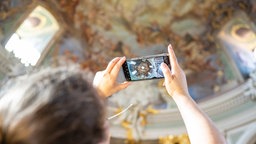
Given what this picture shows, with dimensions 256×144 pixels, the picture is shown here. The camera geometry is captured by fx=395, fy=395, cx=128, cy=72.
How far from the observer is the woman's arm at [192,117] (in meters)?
1.40

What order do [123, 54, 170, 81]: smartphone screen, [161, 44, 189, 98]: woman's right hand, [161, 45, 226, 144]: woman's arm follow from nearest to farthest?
[161, 45, 226, 144]: woman's arm, [161, 44, 189, 98]: woman's right hand, [123, 54, 170, 81]: smartphone screen

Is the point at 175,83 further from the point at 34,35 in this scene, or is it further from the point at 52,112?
the point at 34,35

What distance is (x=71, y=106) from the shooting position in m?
0.91

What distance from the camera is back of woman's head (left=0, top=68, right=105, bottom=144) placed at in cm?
87

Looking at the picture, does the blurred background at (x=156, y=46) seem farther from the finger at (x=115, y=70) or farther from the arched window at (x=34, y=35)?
the finger at (x=115, y=70)

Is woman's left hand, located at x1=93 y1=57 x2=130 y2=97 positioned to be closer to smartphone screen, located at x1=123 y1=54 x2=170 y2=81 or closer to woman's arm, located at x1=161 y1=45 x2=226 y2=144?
woman's arm, located at x1=161 y1=45 x2=226 y2=144

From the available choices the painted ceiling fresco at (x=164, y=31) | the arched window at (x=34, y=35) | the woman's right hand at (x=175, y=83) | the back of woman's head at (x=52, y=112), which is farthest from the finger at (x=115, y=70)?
the painted ceiling fresco at (x=164, y=31)

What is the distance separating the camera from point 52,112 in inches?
34.9

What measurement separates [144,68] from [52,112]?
168 cm

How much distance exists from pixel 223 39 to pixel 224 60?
0.64 metres

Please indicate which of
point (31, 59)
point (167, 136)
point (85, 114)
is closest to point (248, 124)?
point (167, 136)

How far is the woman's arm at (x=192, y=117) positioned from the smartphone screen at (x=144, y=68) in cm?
58

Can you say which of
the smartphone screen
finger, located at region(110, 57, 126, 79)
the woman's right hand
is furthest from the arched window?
the woman's right hand

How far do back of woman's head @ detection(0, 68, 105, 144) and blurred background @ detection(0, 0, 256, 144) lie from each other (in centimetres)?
793
